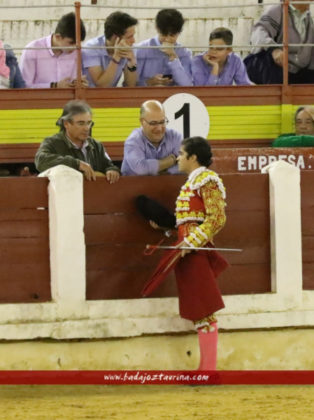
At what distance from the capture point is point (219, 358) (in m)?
8.52

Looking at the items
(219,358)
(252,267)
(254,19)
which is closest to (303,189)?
(252,267)

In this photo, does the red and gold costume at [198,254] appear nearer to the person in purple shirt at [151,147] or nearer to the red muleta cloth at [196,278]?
the red muleta cloth at [196,278]

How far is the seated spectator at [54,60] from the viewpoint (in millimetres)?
10328

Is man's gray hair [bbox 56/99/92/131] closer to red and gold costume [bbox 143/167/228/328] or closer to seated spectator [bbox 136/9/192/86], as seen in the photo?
red and gold costume [bbox 143/167/228/328]

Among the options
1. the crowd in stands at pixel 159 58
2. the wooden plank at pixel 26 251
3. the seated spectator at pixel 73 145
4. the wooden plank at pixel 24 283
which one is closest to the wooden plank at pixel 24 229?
the wooden plank at pixel 26 251

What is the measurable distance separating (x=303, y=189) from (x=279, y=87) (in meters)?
2.17

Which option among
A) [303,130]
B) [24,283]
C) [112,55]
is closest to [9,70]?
[112,55]

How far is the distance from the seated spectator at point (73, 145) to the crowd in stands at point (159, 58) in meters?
1.63

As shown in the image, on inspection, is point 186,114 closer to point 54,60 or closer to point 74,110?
point 54,60

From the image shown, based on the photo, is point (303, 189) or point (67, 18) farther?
point (67, 18)

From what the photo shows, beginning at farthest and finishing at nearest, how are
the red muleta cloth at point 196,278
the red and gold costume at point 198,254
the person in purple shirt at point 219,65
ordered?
the person in purple shirt at point 219,65
the red muleta cloth at point 196,278
the red and gold costume at point 198,254

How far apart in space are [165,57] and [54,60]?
780 millimetres

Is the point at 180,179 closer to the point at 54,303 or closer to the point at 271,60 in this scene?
the point at 54,303

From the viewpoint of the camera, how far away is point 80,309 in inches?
330
